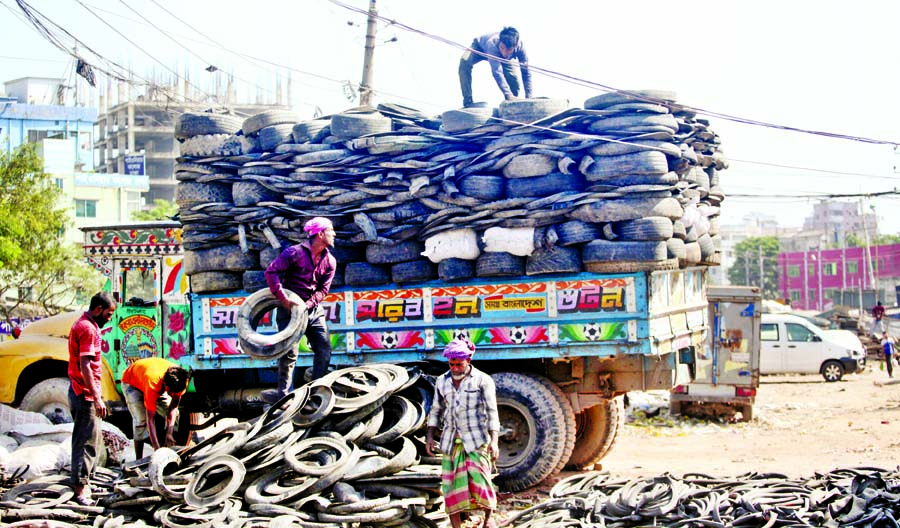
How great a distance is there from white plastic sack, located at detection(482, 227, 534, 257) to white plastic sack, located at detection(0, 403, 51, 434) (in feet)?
17.7

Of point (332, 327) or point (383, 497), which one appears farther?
point (332, 327)

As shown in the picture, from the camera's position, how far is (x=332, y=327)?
354 inches

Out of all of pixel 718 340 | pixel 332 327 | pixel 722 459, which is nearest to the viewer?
pixel 332 327

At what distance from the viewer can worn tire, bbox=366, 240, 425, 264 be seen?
28.8 ft

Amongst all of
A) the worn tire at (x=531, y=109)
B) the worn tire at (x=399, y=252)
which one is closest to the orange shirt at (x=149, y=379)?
Answer: the worn tire at (x=399, y=252)

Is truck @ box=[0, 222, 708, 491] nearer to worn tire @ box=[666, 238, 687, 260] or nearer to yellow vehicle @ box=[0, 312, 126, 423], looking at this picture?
worn tire @ box=[666, 238, 687, 260]

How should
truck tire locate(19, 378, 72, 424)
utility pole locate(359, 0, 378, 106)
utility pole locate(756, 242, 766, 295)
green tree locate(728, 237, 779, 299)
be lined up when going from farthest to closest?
green tree locate(728, 237, 779, 299) → utility pole locate(756, 242, 766, 295) → utility pole locate(359, 0, 378, 106) → truck tire locate(19, 378, 72, 424)

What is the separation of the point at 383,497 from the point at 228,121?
4.51m

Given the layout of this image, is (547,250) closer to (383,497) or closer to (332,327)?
(332,327)

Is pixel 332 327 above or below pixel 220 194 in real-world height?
below

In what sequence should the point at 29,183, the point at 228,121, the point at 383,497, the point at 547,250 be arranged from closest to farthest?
the point at 383,497, the point at 547,250, the point at 228,121, the point at 29,183

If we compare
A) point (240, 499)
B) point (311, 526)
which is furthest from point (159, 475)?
point (311, 526)

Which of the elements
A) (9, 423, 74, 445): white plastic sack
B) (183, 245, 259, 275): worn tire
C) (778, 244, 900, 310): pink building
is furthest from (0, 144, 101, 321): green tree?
(778, 244, 900, 310): pink building

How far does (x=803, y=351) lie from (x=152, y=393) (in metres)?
18.1
